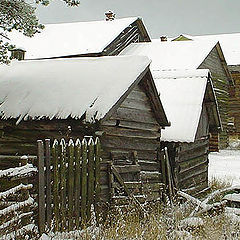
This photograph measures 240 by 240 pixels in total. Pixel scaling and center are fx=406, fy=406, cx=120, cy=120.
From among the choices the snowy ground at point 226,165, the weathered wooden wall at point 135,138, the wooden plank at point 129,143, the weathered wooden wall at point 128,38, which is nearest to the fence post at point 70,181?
the weathered wooden wall at point 135,138

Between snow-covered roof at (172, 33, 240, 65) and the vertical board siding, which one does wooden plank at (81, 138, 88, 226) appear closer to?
the vertical board siding

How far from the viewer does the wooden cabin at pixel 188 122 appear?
11.9 metres

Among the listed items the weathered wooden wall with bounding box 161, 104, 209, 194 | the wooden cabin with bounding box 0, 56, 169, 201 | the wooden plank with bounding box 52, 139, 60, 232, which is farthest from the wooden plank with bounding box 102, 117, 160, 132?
the wooden plank with bounding box 52, 139, 60, 232

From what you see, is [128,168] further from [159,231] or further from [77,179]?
[159,231]

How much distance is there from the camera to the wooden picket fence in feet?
20.1

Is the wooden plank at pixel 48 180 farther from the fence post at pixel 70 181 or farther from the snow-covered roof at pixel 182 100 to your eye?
the snow-covered roof at pixel 182 100

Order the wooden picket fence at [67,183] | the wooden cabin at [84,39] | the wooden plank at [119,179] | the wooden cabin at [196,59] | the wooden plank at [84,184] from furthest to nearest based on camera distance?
the wooden cabin at [196,59]
the wooden cabin at [84,39]
the wooden plank at [119,179]
the wooden plank at [84,184]
the wooden picket fence at [67,183]

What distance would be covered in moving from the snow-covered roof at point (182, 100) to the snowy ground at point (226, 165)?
15.0 feet

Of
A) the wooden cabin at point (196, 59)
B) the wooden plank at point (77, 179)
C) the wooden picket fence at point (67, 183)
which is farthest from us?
the wooden cabin at point (196, 59)

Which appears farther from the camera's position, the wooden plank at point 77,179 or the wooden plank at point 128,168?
the wooden plank at point 128,168

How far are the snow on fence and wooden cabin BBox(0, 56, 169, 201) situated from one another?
6.86ft

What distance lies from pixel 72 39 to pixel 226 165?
1183 cm

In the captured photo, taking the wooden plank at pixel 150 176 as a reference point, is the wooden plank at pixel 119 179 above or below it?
above

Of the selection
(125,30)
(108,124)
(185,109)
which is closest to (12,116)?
(108,124)
